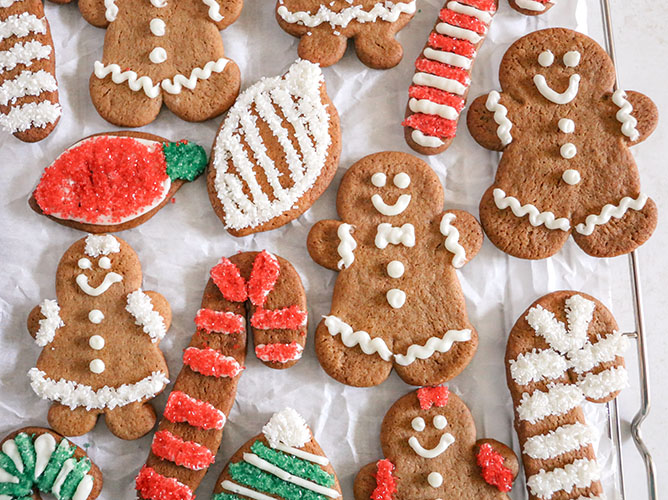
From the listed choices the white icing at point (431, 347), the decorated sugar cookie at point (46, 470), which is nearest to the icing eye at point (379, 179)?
the white icing at point (431, 347)

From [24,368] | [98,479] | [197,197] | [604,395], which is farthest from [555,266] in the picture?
[24,368]

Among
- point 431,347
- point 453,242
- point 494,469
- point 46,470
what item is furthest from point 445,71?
point 46,470

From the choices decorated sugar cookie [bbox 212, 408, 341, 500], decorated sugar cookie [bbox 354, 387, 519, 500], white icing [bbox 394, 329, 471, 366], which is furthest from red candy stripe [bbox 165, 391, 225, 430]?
white icing [bbox 394, 329, 471, 366]

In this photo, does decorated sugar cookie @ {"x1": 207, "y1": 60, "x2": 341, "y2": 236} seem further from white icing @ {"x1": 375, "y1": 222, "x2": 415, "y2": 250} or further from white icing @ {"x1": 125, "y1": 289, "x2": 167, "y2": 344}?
white icing @ {"x1": 125, "y1": 289, "x2": 167, "y2": 344}

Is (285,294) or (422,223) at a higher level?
(422,223)

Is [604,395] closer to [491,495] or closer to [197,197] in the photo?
[491,495]

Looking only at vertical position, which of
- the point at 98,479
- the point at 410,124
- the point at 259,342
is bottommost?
the point at 98,479

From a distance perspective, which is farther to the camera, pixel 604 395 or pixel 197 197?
pixel 197 197
